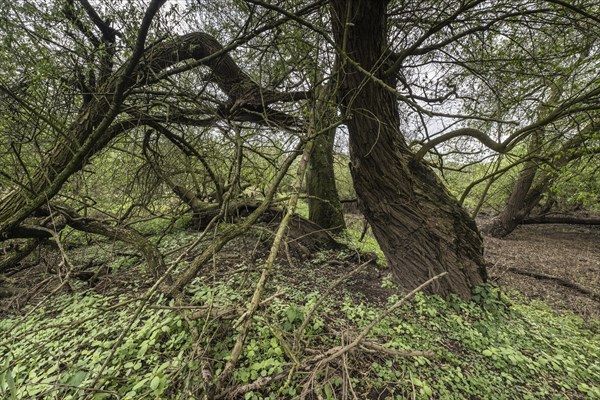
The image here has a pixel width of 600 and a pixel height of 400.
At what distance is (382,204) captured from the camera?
3055 millimetres

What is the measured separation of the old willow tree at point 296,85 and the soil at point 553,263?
164cm

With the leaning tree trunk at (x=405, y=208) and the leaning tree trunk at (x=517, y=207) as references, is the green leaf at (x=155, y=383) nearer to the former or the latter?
the leaning tree trunk at (x=405, y=208)

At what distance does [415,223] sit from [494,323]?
4.58 ft

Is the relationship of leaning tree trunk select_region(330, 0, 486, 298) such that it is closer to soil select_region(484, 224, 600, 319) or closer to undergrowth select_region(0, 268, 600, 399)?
undergrowth select_region(0, 268, 600, 399)

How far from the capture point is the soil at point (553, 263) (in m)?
3.86

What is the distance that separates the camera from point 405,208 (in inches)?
118

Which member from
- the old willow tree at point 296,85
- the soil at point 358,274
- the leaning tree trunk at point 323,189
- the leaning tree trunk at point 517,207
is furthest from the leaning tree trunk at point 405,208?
the leaning tree trunk at point 517,207

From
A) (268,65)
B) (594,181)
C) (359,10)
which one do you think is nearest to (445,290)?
(359,10)

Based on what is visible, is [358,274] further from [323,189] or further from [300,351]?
[300,351]

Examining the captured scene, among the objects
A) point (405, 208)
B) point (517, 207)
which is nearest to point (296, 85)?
point (405, 208)

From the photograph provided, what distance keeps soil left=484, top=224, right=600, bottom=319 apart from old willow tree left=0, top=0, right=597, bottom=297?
164 centimetres

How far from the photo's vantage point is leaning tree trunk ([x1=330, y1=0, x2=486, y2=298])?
2.73 m

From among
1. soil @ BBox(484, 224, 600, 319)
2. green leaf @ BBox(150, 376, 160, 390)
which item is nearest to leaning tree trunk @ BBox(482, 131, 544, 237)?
soil @ BBox(484, 224, 600, 319)

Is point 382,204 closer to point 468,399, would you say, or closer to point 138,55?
point 468,399
